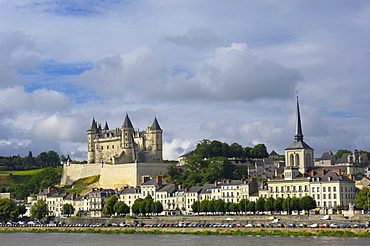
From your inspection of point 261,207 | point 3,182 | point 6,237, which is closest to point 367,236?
point 261,207

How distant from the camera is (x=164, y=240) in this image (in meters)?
56.1

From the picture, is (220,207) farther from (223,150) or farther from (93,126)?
(93,126)

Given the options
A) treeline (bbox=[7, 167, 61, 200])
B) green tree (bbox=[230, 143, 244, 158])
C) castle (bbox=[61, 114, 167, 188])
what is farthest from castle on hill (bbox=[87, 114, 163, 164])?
green tree (bbox=[230, 143, 244, 158])

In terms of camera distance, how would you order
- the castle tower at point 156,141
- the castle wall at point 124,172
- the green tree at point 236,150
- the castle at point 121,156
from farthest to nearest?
the castle tower at point 156,141 < the green tree at point 236,150 < the castle at point 121,156 < the castle wall at point 124,172

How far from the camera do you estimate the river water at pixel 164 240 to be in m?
49.8

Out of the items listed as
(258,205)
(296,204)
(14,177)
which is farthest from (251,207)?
(14,177)

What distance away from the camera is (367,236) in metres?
51.3

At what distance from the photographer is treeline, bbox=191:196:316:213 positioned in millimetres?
68438

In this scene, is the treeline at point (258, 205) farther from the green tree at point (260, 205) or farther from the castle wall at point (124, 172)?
the castle wall at point (124, 172)

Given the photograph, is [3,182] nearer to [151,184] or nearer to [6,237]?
[151,184]

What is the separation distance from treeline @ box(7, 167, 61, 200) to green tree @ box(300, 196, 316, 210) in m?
54.0

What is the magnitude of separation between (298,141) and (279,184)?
1462 centimetres

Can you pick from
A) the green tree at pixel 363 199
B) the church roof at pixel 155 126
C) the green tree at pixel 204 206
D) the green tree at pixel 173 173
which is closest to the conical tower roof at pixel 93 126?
the church roof at pixel 155 126

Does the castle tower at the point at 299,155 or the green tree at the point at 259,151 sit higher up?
the green tree at the point at 259,151
